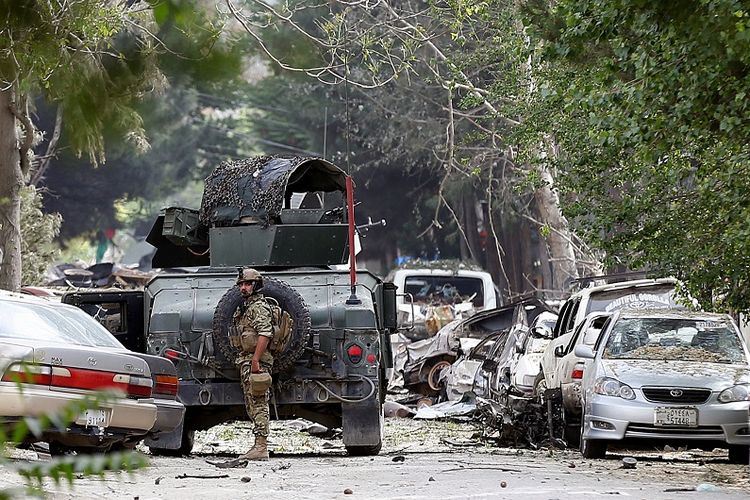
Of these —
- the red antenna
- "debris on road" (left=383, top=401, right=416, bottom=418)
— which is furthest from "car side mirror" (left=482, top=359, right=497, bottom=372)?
the red antenna

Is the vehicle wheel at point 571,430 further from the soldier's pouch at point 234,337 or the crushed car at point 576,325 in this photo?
the soldier's pouch at point 234,337

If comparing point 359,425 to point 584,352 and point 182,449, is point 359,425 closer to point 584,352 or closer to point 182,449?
point 182,449

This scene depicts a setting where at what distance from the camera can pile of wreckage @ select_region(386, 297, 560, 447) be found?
1670 centimetres

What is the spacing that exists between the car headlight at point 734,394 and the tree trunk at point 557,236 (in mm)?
13779

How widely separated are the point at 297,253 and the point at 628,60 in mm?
5496

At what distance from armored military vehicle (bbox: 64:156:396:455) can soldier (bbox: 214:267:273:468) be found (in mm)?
176

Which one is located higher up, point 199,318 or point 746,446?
point 199,318

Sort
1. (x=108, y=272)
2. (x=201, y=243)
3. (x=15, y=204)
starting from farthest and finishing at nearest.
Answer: (x=108, y=272) < (x=15, y=204) < (x=201, y=243)

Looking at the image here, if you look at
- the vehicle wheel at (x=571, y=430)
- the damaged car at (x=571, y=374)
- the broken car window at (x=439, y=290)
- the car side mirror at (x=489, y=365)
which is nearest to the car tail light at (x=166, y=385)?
the damaged car at (x=571, y=374)

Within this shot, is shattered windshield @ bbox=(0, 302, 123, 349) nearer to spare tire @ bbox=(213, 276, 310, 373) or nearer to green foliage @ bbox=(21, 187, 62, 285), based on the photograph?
spare tire @ bbox=(213, 276, 310, 373)

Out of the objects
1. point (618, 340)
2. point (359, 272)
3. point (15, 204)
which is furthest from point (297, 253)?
point (15, 204)

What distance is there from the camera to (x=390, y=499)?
9617 mm

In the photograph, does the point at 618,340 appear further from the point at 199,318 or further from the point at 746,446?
the point at 199,318

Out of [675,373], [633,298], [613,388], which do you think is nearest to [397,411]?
[633,298]
